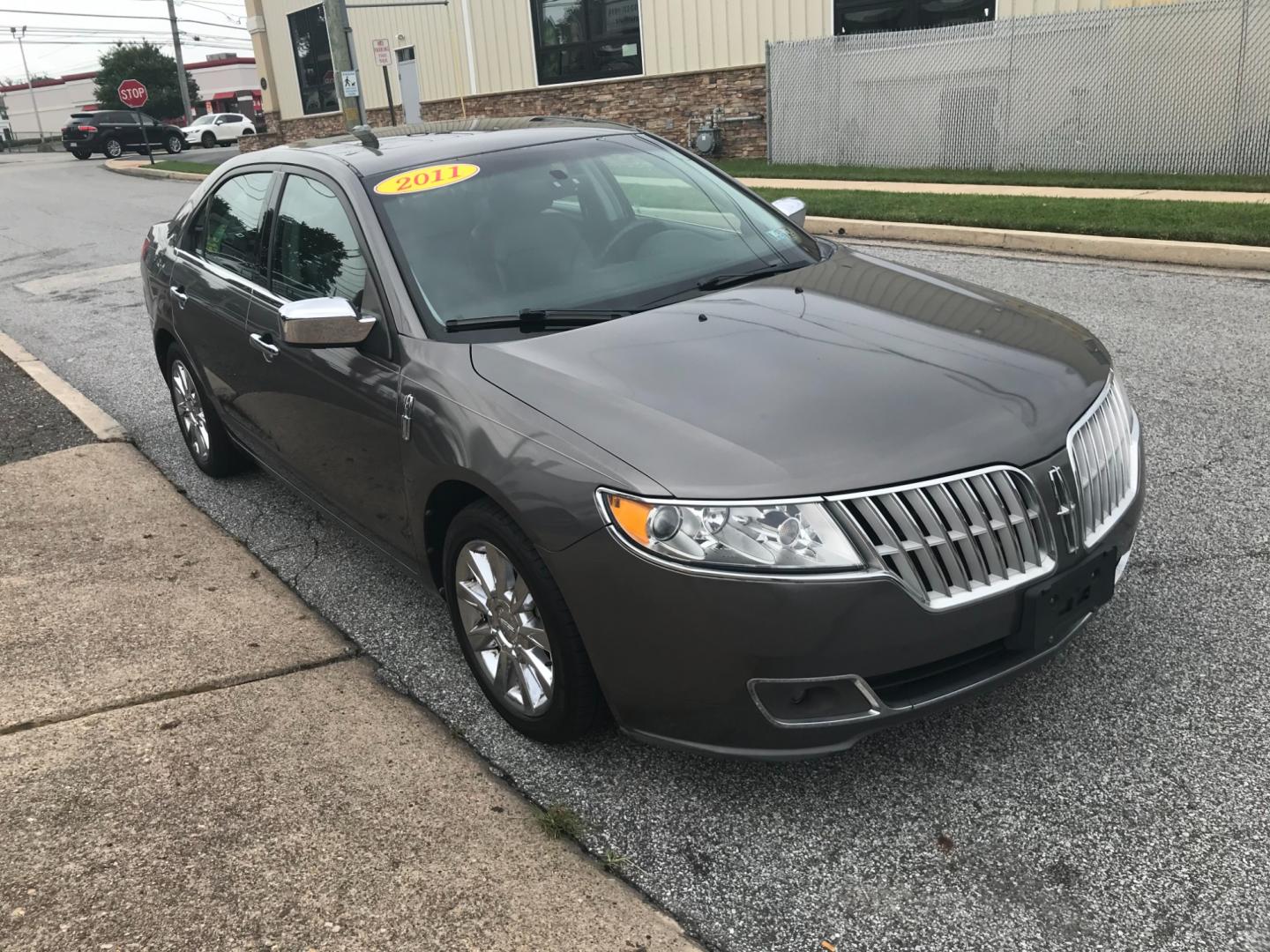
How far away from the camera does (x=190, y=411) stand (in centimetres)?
559

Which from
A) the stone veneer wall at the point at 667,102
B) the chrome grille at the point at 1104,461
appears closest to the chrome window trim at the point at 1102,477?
the chrome grille at the point at 1104,461

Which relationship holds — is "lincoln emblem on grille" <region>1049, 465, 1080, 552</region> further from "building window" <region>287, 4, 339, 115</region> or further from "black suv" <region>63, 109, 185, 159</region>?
"black suv" <region>63, 109, 185, 159</region>

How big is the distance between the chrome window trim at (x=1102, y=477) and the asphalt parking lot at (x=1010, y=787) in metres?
0.54

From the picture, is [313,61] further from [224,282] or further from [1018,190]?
[224,282]

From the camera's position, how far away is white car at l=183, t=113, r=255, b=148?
4706 centimetres

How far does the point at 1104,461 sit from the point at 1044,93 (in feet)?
45.8

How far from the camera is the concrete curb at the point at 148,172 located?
24.9 metres

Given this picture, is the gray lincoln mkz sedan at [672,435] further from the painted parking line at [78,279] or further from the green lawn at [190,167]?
the green lawn at [190,167]

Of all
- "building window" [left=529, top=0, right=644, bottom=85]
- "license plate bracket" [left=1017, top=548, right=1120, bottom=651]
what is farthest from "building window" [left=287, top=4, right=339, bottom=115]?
"license plate bracket" [left=1017, top=548, right=1120, bottom=651]

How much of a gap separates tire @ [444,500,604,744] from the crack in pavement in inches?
24.9

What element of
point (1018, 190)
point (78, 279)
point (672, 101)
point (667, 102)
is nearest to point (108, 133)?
point (667, 102)

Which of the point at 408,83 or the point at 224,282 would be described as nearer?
the point at 224,282

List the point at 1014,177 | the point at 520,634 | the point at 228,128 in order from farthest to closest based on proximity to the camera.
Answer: the point at 228,128 < the point at 1014,177 < the point at 520,634

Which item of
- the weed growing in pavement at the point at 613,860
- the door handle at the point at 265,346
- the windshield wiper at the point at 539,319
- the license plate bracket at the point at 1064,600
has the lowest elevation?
the weed growing in pavement at the point at 613,860
